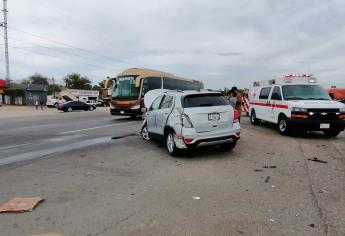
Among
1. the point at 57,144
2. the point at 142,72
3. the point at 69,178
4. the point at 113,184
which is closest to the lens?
the point at 113,184

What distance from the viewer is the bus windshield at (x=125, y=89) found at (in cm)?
2133

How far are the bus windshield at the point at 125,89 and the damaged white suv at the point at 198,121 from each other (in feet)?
42.0

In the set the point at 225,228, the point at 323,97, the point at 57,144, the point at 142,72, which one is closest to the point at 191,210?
the point at 225,228

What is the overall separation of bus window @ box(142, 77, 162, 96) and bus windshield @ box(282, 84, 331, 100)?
10.9 meters

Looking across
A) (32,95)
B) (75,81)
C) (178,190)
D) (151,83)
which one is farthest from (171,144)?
(75,81)

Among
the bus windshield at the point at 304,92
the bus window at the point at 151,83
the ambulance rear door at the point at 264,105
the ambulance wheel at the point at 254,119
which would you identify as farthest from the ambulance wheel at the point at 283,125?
the bus window at the point at 151,83

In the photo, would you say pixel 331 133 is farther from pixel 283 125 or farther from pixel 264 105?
pixel 264 105

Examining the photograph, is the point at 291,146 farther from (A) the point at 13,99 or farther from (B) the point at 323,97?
(A) the point at 13,99

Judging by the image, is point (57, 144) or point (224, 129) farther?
point (57, 144)

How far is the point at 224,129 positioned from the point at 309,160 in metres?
2.07

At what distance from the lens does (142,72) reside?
22.0 metres

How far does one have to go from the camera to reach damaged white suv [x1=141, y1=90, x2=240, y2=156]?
784cm

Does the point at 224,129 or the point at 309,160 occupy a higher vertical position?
the point at 224,129

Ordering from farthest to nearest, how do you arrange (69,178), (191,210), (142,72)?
(142,72) < (69,178) < (191,210)
